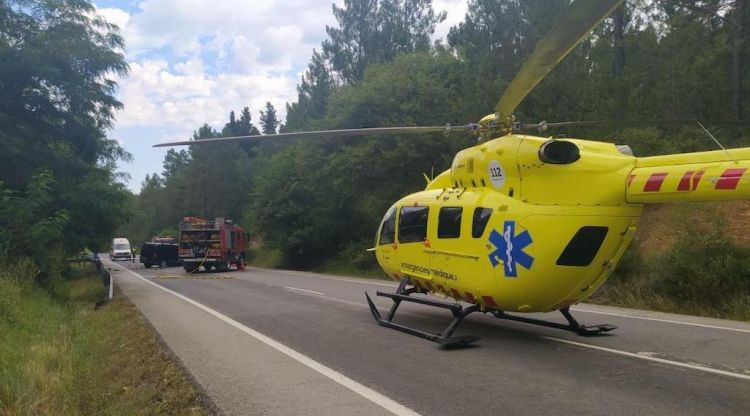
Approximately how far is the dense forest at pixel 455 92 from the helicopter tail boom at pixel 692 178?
563 mm

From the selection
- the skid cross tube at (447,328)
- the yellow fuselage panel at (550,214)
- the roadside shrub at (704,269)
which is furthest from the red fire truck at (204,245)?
the yellow fuselage panel at (550,214)

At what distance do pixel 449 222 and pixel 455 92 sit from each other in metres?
22.7

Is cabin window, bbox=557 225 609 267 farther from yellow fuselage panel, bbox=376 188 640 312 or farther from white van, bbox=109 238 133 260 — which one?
white van, bbox=109 238 133 260

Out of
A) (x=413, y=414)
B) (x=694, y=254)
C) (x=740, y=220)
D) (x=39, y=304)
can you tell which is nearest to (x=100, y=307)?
(x=39, y=304)

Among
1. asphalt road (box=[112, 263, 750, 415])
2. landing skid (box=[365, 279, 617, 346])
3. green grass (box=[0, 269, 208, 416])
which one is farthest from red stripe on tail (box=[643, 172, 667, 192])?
green grass (box=[0, 269, 208, 416])

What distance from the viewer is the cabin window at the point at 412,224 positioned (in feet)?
32.4

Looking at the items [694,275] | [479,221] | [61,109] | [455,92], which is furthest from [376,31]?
[479,221]

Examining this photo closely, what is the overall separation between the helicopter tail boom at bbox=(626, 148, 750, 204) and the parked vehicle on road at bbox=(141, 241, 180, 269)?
129 feet

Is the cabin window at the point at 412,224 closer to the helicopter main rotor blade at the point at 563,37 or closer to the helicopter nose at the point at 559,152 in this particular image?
the helicopter nose at the point at 559,152

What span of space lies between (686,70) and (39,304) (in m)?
22.8

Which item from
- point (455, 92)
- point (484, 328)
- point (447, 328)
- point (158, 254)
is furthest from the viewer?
point (158, 254)

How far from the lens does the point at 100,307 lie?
57.5 ft

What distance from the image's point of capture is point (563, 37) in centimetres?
487

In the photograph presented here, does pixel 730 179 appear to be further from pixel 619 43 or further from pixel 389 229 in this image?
pixel 619 43
